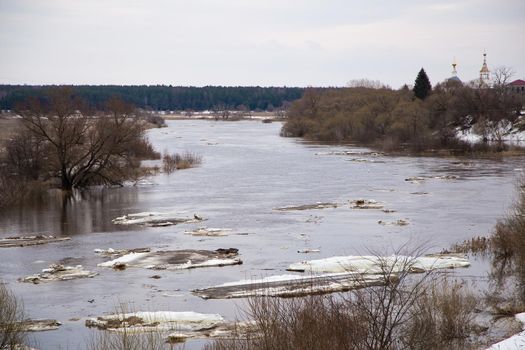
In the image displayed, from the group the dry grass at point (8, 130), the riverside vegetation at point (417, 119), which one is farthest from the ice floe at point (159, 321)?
the riverside vegetation at point (417, 119)

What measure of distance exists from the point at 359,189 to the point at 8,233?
599 inches

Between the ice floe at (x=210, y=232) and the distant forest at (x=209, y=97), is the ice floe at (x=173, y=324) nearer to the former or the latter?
the ice floe at (x=210, y=232)

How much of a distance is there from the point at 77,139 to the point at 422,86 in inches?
1795

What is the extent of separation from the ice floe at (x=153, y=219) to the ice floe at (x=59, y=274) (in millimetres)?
6735

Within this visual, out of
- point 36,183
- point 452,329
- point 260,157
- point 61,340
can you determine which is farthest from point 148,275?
point 260,157

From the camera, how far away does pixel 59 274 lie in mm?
17844

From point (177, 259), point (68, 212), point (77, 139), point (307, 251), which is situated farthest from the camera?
point (77, 139)

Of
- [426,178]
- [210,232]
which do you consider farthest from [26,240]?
[426,178]

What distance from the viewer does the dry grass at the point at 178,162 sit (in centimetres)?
4340

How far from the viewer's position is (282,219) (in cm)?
2547

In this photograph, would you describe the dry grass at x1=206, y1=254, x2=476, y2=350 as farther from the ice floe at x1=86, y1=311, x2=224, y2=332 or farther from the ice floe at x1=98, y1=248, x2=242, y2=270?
the ice floe at x1=98, y1=248, x2=242, y2=270

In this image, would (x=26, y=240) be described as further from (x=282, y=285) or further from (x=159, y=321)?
(x=159, y=321)

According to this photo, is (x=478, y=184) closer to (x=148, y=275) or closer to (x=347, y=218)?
(x=347, y=218)

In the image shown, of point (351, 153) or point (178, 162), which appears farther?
point (351, 153)
